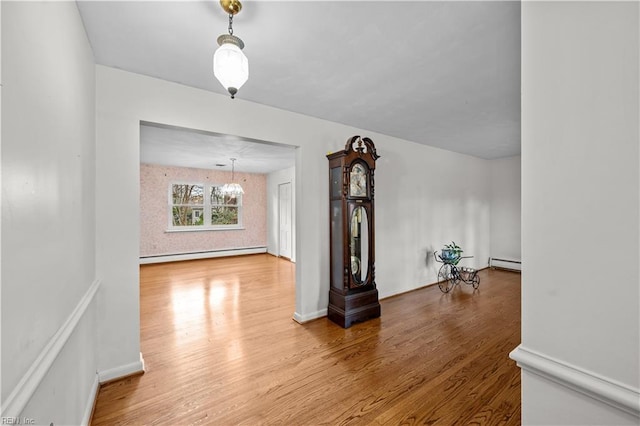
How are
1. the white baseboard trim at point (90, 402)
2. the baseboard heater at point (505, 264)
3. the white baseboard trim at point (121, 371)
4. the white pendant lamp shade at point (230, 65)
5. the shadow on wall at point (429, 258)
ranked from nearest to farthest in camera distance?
the white pendant lamp shade at point (230, 65)
the white baseboard trim at point (90, 402)
the white baseboard trim at point (121, 371)
the shadow on wall at point (429, 258)
the baseboard heater at point (505, 264)

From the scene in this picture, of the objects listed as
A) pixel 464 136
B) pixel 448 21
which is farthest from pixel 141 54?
pixel 464 136

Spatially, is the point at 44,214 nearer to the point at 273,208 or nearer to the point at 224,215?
the point at 224,215

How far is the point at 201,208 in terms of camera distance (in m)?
6.93

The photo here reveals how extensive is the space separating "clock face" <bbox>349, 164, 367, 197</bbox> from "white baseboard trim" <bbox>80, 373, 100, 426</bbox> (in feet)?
8.67

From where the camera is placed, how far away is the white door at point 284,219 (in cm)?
690

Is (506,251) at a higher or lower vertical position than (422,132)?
lower

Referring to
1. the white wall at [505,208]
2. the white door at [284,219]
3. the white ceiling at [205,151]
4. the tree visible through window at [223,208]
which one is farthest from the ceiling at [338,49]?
the tree visible through window at [223,208]

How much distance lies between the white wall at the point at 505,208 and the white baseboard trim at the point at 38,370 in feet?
21.4

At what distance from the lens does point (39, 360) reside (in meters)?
0.97

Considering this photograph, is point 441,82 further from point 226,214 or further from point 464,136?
point 226,214

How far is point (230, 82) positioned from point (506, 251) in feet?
20.3

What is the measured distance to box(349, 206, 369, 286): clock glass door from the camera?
3104 mm

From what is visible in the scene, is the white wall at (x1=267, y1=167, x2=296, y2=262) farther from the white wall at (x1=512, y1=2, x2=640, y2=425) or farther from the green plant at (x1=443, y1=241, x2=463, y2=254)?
the white wall at (x1=512, y1=2, x2=640, y2=425)

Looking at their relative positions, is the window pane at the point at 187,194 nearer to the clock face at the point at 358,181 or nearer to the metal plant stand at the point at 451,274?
the clock face at the point at 358,181
